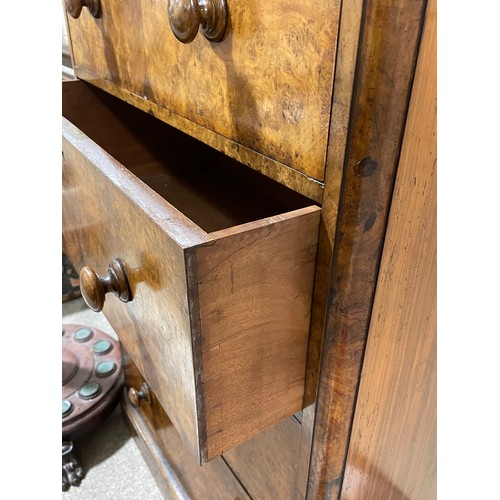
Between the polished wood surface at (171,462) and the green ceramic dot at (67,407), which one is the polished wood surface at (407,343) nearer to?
the polished wood surface at (171,462)

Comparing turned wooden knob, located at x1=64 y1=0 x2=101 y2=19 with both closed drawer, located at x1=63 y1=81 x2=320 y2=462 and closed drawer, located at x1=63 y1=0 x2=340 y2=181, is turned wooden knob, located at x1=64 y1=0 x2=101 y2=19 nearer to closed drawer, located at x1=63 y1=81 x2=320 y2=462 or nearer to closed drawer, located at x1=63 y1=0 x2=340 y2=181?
closed drawer, located at x1=63 y1=0 x2=340 y2=181

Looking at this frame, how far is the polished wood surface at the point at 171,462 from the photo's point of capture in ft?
2.27

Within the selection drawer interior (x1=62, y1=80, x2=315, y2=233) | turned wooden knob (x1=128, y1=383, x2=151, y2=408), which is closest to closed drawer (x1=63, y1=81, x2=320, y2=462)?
drawer interior (x1=62, y1=80, x2=315, y2=233)

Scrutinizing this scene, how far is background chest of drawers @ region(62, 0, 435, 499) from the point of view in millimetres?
312

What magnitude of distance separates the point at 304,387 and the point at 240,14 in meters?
0.31

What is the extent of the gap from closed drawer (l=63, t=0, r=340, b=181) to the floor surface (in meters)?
0.76

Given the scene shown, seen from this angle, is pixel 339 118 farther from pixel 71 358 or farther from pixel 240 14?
pixel 71 358

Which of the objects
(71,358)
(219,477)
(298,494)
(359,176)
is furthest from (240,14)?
(71,358)

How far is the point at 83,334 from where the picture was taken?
1.15 m

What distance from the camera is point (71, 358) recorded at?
1.06 meters

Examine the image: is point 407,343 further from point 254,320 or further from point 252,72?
point 252,72

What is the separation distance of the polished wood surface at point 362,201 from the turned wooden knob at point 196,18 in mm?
142

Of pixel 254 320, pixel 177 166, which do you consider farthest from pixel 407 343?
pixel 177 166

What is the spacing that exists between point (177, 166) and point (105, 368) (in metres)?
0.48
